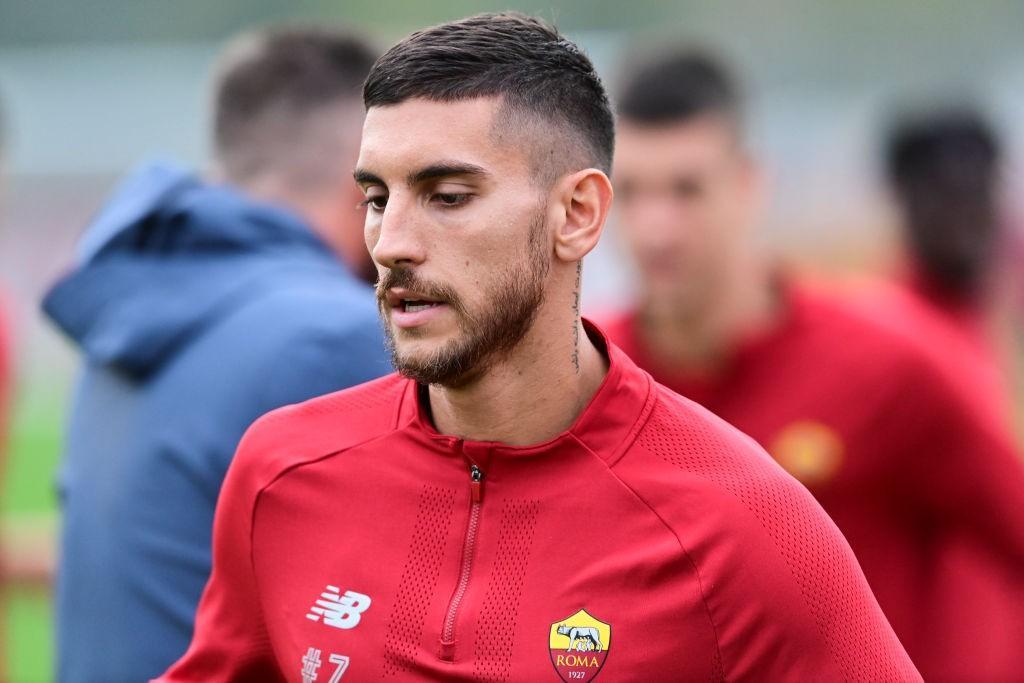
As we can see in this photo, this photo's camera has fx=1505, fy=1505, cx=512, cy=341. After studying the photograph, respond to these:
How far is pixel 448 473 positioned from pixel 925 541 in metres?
2.55

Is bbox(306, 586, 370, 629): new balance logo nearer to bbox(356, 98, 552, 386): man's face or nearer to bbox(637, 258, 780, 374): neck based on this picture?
bbox(356, 98, 552, 386): man's face

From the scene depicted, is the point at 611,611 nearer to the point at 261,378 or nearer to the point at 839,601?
the point at 839,601

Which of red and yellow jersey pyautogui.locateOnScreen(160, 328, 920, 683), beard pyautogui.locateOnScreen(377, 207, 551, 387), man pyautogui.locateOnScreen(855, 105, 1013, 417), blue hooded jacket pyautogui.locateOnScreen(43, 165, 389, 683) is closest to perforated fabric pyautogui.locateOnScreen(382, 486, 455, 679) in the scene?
red and yellow jersey pyautogui.locateOnScreen(160, 328, 920, 683)

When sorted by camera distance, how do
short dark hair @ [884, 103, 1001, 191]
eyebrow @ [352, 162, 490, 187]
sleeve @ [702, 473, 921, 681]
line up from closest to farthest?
1. sleeve @ [702, 473, 921, 681]
2. eyebrow @ [352, 162, 490, 187]
3. short dark hair @ [884, 103, 1001, 191]

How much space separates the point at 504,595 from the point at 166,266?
161cm

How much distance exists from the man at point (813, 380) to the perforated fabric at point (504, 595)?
2281 millimetres

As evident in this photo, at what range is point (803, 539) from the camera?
2.45 m

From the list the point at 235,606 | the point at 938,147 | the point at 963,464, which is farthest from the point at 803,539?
the point at 938,147

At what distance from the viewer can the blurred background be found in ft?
66.8

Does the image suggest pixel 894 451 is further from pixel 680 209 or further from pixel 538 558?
pixel 538 558

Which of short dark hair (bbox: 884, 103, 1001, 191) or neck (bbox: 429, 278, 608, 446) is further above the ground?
neck (bbox: 429, 278, 608, 446)

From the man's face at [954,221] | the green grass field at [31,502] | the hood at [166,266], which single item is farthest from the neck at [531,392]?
the man's face at [954,221]

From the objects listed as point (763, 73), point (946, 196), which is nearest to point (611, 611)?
point (946, 196)

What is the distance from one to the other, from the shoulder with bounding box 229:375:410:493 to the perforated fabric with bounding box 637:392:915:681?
1.73 ft
